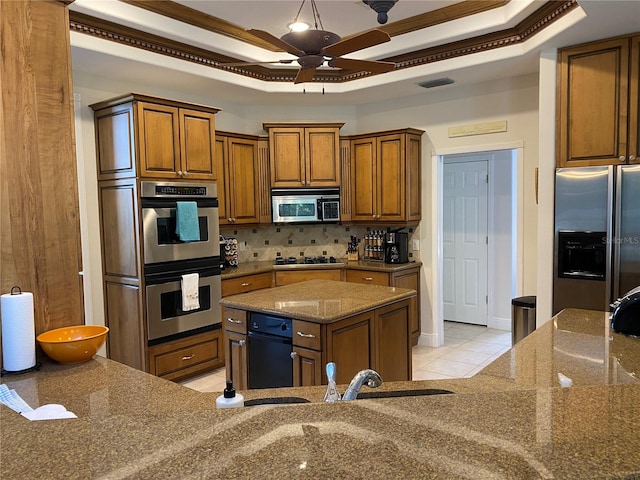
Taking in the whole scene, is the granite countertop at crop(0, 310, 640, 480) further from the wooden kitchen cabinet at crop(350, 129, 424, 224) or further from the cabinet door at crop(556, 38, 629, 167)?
the wooden kitchen cabinet at crop(350, 129, 424, 224)

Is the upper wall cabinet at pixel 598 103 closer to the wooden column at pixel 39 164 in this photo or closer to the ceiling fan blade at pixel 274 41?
the ceiling fan blade at pixel 274 41

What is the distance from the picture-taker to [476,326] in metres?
6.20

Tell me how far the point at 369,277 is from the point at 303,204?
109 cm

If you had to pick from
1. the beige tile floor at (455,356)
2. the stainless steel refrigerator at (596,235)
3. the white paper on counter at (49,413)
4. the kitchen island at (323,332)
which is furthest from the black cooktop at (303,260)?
the white paper on counter at (49,413)

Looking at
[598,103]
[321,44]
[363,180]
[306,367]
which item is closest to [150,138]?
[321,44]

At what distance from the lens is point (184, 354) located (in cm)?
422

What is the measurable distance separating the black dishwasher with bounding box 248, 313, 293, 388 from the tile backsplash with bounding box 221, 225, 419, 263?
2.67 meters

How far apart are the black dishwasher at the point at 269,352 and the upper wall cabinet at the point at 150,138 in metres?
1.68

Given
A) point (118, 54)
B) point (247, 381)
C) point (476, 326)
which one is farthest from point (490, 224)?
point (118, 54)

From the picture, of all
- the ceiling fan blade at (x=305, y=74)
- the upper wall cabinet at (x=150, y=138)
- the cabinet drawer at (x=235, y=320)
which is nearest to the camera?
the cabinet drawer at (x=235, y=320)

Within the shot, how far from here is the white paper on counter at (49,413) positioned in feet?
4.50

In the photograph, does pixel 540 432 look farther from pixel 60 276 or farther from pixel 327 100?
pixel 327 100

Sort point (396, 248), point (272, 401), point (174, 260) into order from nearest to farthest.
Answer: point (272, 401), point (174, 260), point (396, 248)

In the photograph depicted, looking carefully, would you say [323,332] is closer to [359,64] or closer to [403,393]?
[403,393]
